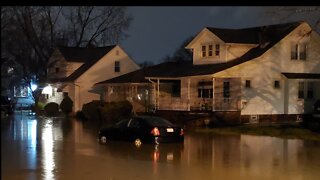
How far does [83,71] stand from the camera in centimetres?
5925

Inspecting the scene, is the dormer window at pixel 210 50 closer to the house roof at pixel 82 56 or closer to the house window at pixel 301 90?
the house window at pixel 301 90

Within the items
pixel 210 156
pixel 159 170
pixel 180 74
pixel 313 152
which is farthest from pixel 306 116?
pixel 159 170

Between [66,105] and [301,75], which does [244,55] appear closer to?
[301,75]

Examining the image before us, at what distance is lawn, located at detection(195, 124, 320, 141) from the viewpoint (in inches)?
1187

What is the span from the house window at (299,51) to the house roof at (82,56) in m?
23.3

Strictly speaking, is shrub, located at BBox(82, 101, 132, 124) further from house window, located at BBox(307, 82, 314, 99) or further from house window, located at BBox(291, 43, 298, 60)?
house window, located at BBox(307, 82, 314, 99)

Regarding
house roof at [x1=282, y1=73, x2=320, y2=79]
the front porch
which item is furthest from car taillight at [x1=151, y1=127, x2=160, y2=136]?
house roof at [x1=282, y1=73, x2=320, y2=79]

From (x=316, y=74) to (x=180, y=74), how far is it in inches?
416

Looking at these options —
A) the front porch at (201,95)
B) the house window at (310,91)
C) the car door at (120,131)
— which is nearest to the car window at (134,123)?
the car door at (120,131)

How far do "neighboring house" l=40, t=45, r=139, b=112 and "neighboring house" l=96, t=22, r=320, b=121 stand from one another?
15.2m

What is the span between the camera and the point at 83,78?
193ft

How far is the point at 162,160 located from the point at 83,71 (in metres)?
41.9

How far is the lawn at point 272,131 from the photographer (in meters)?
30.2

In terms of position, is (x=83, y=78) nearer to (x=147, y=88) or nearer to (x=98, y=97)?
(x=98, y=97)
